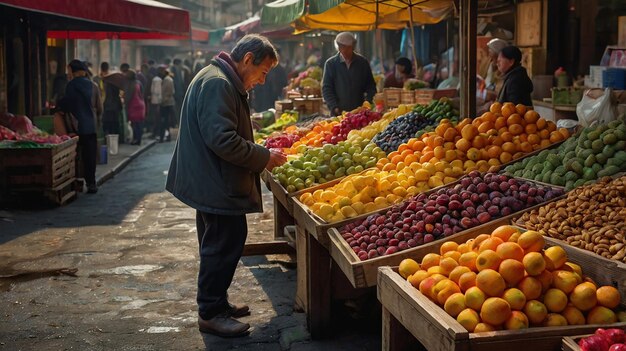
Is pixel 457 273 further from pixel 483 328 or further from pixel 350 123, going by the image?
pixel 350 123

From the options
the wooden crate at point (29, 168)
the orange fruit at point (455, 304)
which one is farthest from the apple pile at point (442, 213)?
the wooden crate at point (29, 168)

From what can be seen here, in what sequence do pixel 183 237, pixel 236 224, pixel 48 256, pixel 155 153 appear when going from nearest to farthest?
pixel 236 224 → pixel 48 256 → pixel 183 237 → pixel 155 153

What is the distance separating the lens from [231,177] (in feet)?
17.3

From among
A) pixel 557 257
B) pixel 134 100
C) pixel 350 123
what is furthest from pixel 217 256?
pixel 134 100

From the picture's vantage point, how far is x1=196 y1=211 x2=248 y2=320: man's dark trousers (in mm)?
5387

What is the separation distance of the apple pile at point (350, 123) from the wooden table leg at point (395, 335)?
4380 millimetres

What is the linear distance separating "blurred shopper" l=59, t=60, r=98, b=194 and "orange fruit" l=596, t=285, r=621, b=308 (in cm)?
982

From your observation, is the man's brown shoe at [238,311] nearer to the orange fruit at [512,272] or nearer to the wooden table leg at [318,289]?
the wooden table leg at [318,289]

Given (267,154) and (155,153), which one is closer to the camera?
(267,154)

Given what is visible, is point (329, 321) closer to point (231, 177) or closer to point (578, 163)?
point (231, 177)

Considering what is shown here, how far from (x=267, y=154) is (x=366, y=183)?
807mm

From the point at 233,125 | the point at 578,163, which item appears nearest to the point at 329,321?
the point at 233,125

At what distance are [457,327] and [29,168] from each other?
28.2 feet

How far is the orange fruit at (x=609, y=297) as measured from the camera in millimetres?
3404
